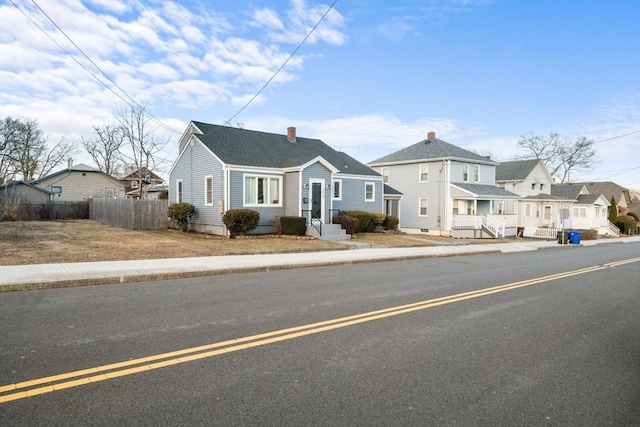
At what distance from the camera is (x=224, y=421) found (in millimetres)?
3312

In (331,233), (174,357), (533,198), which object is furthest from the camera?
(533,198)

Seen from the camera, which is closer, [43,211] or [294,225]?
[294,225]

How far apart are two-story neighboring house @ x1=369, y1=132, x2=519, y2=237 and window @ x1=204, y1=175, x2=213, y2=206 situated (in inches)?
702

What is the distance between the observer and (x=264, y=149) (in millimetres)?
24578

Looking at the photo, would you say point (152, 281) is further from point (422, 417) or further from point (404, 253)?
point (404, 253)

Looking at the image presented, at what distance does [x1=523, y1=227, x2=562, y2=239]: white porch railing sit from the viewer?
120 ft

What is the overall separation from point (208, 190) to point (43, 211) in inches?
714

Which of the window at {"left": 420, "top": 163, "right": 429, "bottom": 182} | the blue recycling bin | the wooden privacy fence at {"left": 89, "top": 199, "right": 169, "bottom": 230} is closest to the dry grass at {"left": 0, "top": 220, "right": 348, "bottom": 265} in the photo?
the wooden privacy fence at {"left": 89, "top": 199, "right": 169, "bottom": 230}

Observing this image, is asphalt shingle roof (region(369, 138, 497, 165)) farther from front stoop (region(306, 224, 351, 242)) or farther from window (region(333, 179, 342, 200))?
front stoop (region(306, 224, 351, 242))

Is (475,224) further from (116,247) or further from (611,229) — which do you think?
(611,229)

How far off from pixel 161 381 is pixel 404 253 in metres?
14.2

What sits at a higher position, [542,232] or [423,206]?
[423,206]

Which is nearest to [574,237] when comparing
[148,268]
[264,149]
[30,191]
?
[264,149]

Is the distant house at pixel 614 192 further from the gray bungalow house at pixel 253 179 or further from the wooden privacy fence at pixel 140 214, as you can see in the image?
the wooden privacy fence at pixel 140 214
